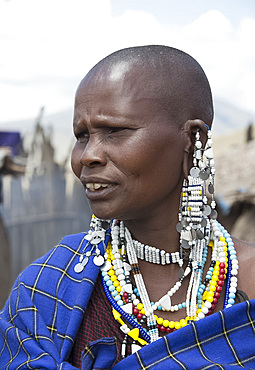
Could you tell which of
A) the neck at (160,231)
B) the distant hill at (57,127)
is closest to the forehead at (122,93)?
the neck at (160,231)

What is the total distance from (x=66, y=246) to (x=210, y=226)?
57 centimetres

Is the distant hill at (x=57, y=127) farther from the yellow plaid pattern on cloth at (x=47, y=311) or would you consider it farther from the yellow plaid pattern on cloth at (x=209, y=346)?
the yellow plaid pattern on cloth at (x=209, y=346)

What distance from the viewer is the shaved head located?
173cm

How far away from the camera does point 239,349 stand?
169cm

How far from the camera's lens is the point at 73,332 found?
1.83m

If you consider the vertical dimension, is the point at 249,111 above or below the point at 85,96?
above

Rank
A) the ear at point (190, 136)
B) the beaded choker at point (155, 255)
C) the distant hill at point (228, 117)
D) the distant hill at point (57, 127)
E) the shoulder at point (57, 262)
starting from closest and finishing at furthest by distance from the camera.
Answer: the ear at point (190, 136) < the beaded choker at point (155, 255) < the shoulder at point (57, 262) < the distant hill at point (57, 127) < the distant hill at point (228, 117)

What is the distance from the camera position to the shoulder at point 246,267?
1859 millimetres

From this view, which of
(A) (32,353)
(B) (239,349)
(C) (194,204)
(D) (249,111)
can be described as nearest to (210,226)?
(C) (194,204)

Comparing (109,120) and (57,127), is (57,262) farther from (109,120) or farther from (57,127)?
(57,127)

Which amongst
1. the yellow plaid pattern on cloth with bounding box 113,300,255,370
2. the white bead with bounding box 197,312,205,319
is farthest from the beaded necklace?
the yellow plaid pattern on cloth with bounding box 113,300,255,370

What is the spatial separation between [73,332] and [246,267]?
2.12 ft

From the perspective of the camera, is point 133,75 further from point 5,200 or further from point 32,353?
point 5,200

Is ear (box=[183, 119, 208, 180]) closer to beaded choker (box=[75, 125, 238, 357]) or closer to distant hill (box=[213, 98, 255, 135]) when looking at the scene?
beaded choker (box=[75, 125, 238, 357])
